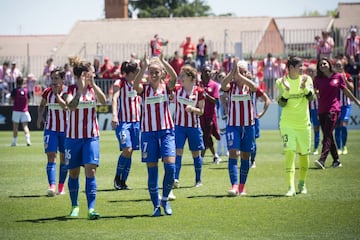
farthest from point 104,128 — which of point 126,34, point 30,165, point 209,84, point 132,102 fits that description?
point 126,34

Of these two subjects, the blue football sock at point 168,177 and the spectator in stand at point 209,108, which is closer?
the blue football sock at point 168,177

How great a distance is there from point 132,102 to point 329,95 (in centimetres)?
516

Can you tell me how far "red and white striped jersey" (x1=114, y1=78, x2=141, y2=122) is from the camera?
51.2 ft

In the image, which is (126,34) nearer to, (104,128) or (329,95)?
(104,128)

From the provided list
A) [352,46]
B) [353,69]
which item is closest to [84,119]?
[353,69]

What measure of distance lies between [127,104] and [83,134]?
340 centimetres

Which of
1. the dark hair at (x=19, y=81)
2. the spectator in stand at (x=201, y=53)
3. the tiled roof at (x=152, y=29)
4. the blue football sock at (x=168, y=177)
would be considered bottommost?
the blue football sock at (x=168, y=177)

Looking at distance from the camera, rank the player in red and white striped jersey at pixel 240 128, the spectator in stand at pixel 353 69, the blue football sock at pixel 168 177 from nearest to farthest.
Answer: the blue football sock at pixel 168 177 < the player in red and white striped jersey at pixel 240 128 < the spectator in stand at pixel 353 69

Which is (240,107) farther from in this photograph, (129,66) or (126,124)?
(126,124)

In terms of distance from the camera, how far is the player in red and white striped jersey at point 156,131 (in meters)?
12.4

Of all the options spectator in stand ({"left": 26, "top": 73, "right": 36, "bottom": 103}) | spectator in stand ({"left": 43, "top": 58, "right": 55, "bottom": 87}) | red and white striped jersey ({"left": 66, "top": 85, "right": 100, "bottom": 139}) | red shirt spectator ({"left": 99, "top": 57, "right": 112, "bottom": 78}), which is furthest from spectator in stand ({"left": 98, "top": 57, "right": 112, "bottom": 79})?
red and white striped jersey ({"left": 66, "top": 85, "right": 100, "bottom": 139})

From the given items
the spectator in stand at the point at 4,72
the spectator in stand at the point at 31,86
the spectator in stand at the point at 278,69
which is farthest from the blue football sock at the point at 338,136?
the spectator in stand at the point at 4,72

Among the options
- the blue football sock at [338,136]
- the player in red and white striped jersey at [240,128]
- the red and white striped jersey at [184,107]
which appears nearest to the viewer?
the player in red and white striped jersey at [240,128]

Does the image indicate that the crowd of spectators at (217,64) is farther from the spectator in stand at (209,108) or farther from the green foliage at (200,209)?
the green foliage at (200,209)
